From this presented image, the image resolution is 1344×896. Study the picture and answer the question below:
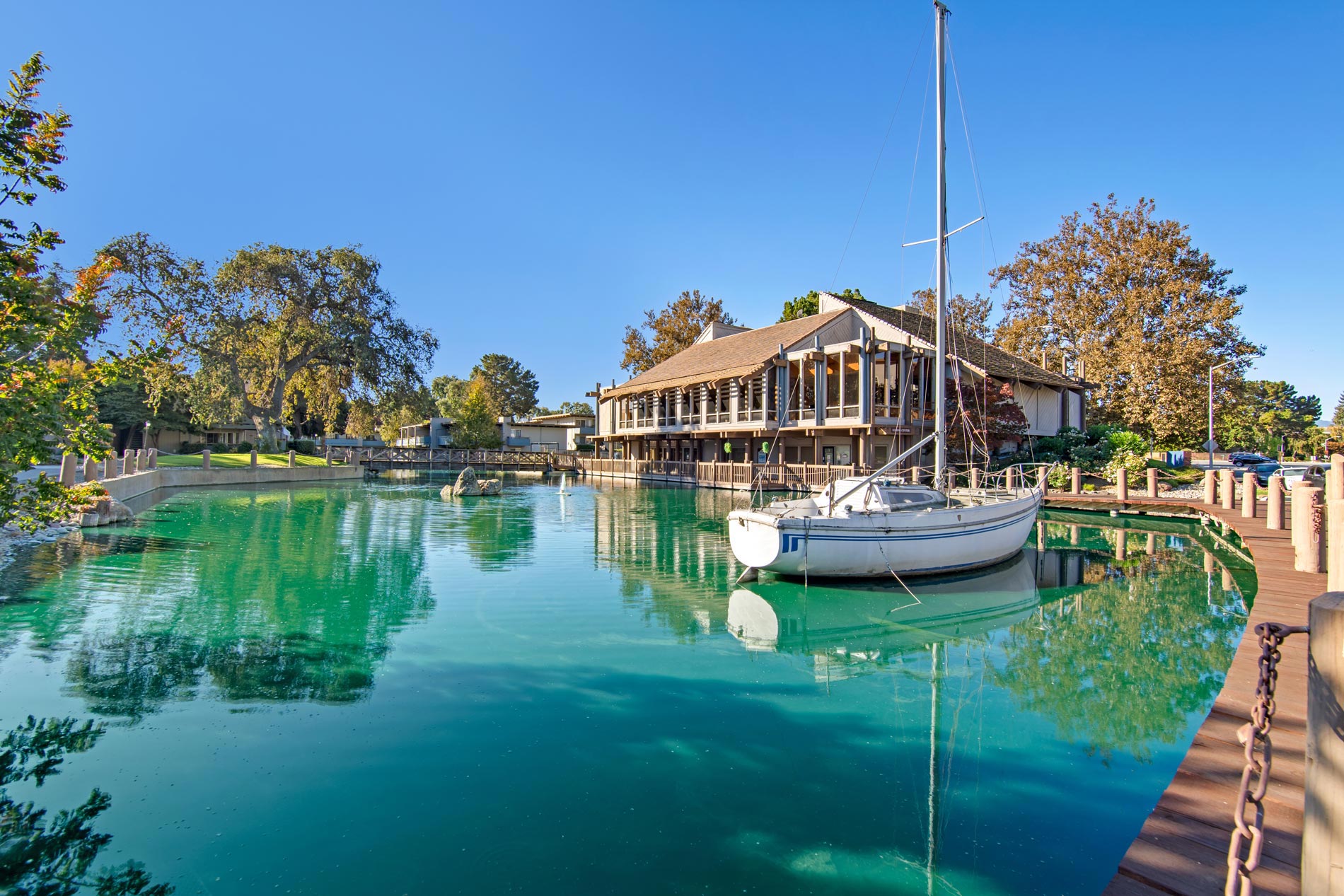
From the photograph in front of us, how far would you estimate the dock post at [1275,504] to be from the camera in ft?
51.1

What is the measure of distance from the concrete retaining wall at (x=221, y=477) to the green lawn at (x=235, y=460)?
147cm

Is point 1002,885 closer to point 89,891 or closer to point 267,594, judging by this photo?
point 89,891

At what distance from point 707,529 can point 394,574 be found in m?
9.76

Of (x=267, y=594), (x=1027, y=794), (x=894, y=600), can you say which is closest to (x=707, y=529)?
(x=894, y=600)

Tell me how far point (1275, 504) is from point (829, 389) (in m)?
20.5

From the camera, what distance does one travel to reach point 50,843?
14.4 ft

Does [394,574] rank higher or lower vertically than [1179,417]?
lower

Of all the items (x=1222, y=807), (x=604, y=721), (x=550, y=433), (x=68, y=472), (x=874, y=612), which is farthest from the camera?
(x=550, y=433)

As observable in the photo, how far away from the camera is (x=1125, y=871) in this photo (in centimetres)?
353

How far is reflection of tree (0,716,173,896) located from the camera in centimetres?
398

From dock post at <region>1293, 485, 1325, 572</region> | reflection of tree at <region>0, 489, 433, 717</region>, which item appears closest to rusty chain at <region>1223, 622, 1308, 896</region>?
reflection of tree at <region>0, 489, 433, 717</region>

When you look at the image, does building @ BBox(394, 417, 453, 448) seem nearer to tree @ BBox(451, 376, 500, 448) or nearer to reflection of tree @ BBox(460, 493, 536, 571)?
tree @ BBox(451, 376, 500, 448)

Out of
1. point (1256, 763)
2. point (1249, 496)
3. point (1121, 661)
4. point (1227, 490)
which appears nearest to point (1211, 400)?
point (1227, 490)

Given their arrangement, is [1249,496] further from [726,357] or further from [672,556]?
[726,357]
